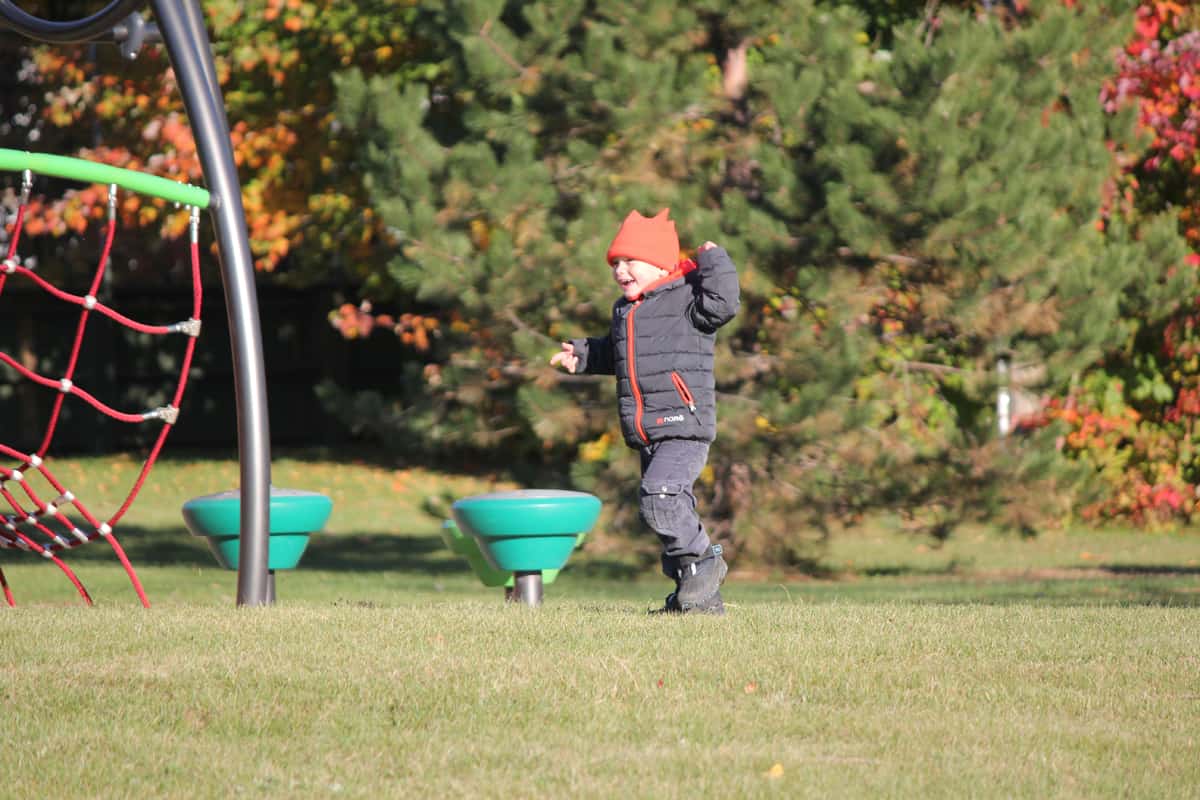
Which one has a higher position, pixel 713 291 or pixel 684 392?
pixel 713 291

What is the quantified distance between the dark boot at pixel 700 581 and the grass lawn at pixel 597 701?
292 mm

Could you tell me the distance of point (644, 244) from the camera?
6.50 metres

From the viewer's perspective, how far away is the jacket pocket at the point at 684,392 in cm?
629

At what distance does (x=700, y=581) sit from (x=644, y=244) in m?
1.38

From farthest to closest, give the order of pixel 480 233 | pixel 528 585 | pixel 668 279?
pixel 480 233 → pixel 528 585 → pixel 668 279

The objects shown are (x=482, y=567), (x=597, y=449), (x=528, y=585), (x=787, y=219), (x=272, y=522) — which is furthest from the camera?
(x=597, y=449)

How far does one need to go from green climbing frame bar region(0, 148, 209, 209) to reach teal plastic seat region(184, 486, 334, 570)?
139 cm

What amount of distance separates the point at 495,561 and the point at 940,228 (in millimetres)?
4623

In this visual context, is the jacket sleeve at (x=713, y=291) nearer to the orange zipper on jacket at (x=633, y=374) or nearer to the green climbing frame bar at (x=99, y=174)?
the orange zipper on jacket at (x=633, y=374)

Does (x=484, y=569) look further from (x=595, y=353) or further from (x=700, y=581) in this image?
(x=700, y=581)

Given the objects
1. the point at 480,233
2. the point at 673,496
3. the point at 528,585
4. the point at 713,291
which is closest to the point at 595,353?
the point at 713,291

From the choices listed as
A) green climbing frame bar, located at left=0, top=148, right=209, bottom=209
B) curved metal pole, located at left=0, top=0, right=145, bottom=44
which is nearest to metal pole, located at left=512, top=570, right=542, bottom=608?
green climbing frame bar, located at left=0, top=148, right=209, bottom=209

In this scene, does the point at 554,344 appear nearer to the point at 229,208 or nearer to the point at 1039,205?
the point at 1039,205

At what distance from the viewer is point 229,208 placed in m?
7.09
